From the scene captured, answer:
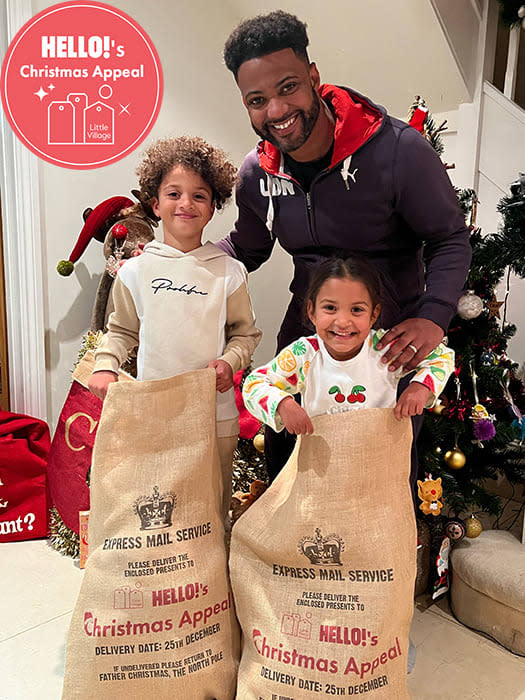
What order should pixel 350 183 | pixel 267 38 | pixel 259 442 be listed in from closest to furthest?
pixel 267 38, pixel 350 183, pixel 259 442

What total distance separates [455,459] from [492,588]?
341mm

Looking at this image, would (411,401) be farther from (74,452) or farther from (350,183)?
(74,452)

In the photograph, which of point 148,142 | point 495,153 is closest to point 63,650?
point 148,142

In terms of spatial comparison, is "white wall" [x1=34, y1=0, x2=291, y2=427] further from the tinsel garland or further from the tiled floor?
the tiled floor

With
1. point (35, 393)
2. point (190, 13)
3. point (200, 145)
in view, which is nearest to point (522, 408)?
point (200, 145)

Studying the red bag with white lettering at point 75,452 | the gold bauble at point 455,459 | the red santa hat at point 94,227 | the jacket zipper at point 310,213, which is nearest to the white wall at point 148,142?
the red santa hat at point 94,227

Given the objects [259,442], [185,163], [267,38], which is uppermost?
[267,38]

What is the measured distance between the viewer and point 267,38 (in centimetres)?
Answer: 110

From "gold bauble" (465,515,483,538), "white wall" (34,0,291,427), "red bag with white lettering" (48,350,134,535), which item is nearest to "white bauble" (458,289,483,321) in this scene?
"gold bauble" (465,515,483,538)

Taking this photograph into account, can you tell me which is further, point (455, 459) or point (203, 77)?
point (203, 77)

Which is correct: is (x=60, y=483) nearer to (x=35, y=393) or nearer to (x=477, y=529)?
(x=35, y=393)

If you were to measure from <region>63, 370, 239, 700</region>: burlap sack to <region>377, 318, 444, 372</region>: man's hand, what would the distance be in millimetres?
369

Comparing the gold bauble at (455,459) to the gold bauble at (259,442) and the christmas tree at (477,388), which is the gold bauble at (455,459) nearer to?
the christmas tree at (477,388)

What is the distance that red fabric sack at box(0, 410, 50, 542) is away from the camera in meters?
2.08
